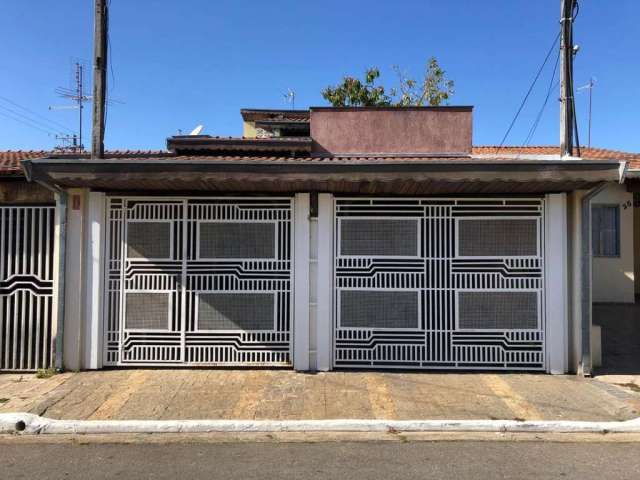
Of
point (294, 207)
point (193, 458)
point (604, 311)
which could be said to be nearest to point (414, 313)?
point (294, 207)

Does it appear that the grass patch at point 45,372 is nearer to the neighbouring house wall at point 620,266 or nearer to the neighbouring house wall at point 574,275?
the neighbouring house wall at point 574,275

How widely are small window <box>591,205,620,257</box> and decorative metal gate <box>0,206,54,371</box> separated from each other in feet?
41.1

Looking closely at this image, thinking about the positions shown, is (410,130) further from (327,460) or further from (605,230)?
(327,460)

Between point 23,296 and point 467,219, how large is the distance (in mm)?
6481

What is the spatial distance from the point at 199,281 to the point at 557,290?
5.14 meters

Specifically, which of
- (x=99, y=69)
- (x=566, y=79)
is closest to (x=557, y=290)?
(x=566, y=79)

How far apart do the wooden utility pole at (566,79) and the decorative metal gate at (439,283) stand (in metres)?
1.11

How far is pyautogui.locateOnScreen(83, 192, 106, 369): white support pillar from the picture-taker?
22.0 feet

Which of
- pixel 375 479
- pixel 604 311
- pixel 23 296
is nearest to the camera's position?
pixel 375 479

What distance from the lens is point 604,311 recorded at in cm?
1113

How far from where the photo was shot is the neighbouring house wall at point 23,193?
6.70 meters

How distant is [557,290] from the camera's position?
6641 mm

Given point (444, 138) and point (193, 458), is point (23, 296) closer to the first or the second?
point (193, 458)

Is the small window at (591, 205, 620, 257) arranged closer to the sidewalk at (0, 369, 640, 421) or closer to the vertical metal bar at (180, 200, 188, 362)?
the sidewalk at (0, 369, 640, 421)
